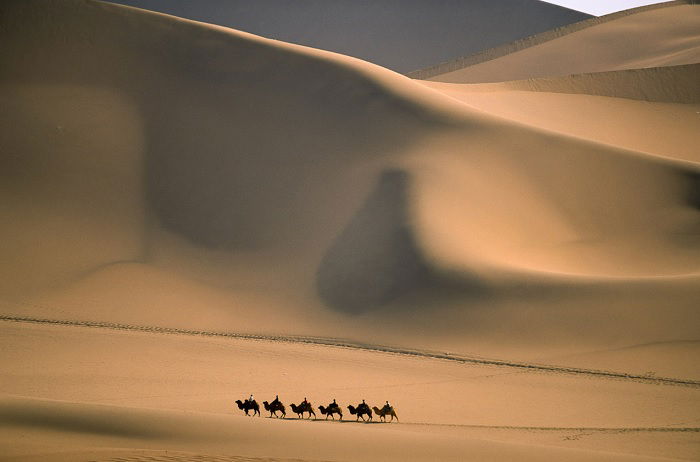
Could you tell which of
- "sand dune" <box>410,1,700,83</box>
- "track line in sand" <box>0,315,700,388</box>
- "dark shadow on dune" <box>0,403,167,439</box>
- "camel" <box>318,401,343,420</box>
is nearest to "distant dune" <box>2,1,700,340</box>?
"track line in sand" <box>0,315,700,388</box>

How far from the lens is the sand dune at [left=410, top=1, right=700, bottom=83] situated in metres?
64.4

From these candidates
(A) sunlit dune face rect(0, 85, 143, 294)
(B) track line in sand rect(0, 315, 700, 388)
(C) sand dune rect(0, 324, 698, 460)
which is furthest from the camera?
(A) sunlit dune face rect(0, 85, 143, 294)

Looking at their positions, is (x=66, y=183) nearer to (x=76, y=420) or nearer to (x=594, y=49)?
(x=76, y=420)

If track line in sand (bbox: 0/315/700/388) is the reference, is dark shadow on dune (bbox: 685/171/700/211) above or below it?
above

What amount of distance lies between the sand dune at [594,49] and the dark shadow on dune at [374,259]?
111ft

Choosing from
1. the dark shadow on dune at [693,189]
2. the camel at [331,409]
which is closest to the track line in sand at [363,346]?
the camel at [331,409]

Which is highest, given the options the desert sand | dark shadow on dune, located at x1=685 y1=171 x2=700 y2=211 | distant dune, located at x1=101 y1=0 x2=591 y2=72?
distant dune, located at x1=101 y1=0 x2=591 y2=72

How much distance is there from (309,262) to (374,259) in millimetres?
1858

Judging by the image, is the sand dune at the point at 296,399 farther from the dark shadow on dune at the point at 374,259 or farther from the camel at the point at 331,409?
the dark shadow on dune at the point at 374,259

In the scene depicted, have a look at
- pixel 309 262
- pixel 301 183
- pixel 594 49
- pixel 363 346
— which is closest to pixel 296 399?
pixel 363 346

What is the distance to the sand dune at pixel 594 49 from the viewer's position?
64.4 metres

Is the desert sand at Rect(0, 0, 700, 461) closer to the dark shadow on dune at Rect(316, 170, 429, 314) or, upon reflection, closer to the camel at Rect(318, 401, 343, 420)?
the dark shadow on dune at Rect(316, 170, 429, 314)

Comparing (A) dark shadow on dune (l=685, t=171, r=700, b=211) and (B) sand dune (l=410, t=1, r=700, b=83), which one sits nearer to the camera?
(A) dark shadow on dune (l=685, t=171, r=700, b=211)

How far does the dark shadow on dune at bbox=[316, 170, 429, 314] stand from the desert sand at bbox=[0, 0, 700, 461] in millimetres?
86
